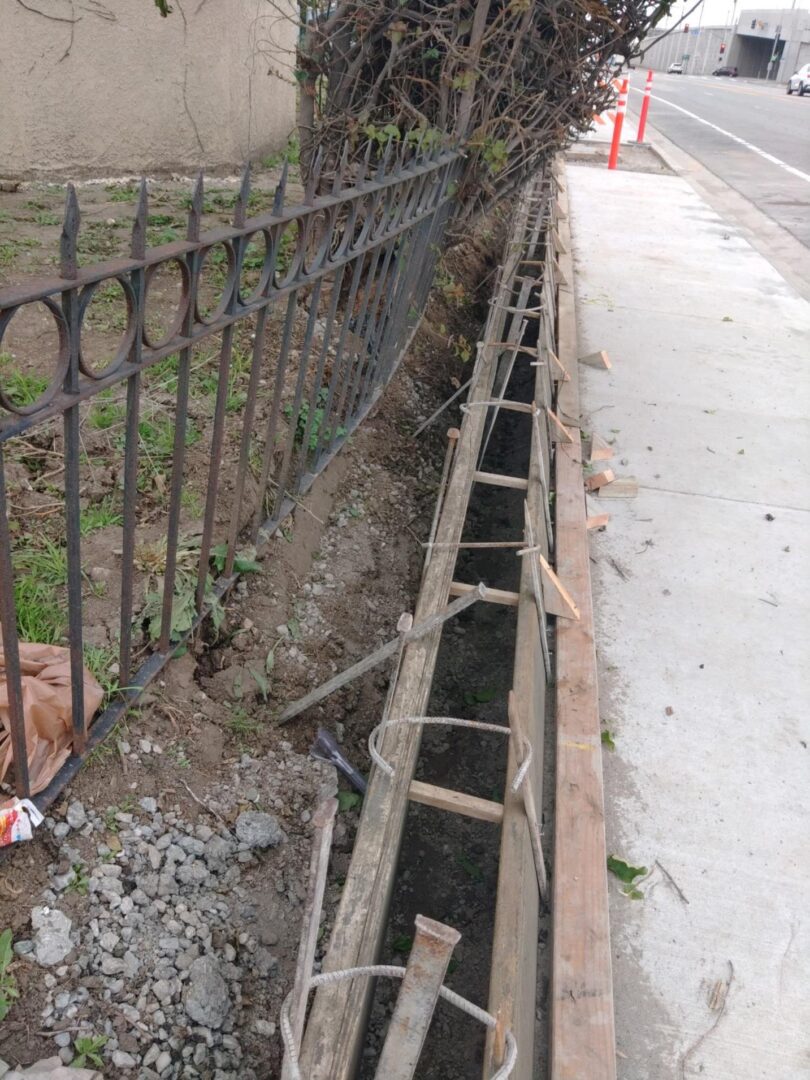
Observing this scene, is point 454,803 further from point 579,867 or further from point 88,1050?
point 88,1050

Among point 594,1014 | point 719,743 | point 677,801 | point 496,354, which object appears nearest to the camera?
point 594,1014

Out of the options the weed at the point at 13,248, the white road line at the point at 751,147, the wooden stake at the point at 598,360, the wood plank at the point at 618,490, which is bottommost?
the wood plank at the point at 618,490

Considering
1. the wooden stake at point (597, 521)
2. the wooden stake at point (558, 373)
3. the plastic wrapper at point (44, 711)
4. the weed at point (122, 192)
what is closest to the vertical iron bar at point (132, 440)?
the plastic wrapper at point (44, 711)

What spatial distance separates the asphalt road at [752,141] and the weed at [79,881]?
10.7m

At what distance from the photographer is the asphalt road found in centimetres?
1305

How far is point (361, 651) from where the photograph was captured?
320 centimetres

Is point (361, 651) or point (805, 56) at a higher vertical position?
point (805, 56)

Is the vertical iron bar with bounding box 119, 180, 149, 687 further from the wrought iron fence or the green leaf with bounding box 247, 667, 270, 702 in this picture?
the green leaf with bounding box 247, 667, 270, 702

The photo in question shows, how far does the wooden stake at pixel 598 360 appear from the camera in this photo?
5793 mm

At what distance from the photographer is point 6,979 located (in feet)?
5.78

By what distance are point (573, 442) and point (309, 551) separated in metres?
1.66

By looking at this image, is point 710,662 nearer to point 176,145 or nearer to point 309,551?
point 309,551

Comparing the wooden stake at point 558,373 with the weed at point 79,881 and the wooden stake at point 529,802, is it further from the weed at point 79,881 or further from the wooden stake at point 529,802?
the weed at point 79,881

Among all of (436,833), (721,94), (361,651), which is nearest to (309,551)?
(361,651)
